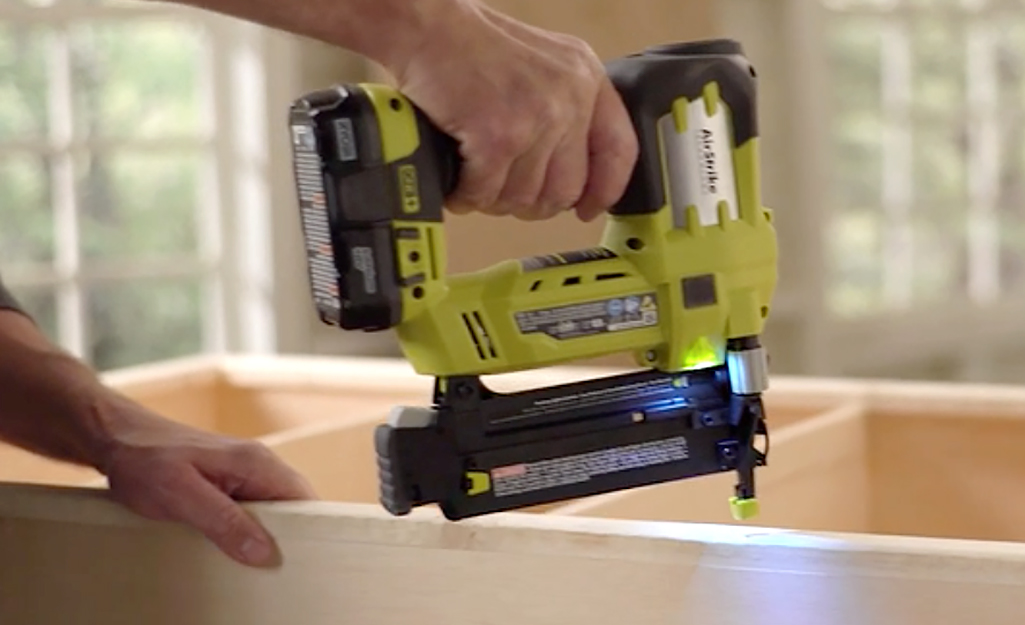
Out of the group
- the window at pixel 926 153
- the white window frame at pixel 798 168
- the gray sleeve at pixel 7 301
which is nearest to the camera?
the gray sleeve at pixel 7 301

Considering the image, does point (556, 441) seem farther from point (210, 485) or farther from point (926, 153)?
point (926, 153)

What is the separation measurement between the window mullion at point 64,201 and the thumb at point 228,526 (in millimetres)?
1335

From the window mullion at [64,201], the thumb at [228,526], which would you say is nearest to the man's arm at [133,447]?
the thumb at [228,526]

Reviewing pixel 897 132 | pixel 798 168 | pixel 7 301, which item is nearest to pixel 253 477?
pixel 7 301

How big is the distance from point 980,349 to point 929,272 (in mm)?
191

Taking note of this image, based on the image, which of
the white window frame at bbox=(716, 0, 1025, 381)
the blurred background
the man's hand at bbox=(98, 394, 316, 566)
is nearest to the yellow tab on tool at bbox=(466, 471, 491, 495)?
the man's hand at bbox=(98, 394, 316, 566)

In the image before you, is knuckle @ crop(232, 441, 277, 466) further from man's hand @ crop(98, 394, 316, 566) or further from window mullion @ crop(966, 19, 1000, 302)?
window mullion @ crop(966, 19, 1000, 302)

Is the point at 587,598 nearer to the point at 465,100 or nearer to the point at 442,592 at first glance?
the point at 442,592

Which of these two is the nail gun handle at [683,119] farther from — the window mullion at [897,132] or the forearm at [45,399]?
the window mullion at [897,132]

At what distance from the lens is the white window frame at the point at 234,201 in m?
2.34

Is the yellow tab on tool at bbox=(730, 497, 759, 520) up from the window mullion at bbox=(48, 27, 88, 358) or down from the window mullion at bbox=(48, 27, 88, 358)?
down

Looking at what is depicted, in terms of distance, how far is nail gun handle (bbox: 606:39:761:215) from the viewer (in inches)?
39.6

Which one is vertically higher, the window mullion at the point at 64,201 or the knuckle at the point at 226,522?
the window mullion at the point at 64,201

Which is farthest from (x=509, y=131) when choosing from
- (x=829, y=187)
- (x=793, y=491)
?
(x=829, y=187)
